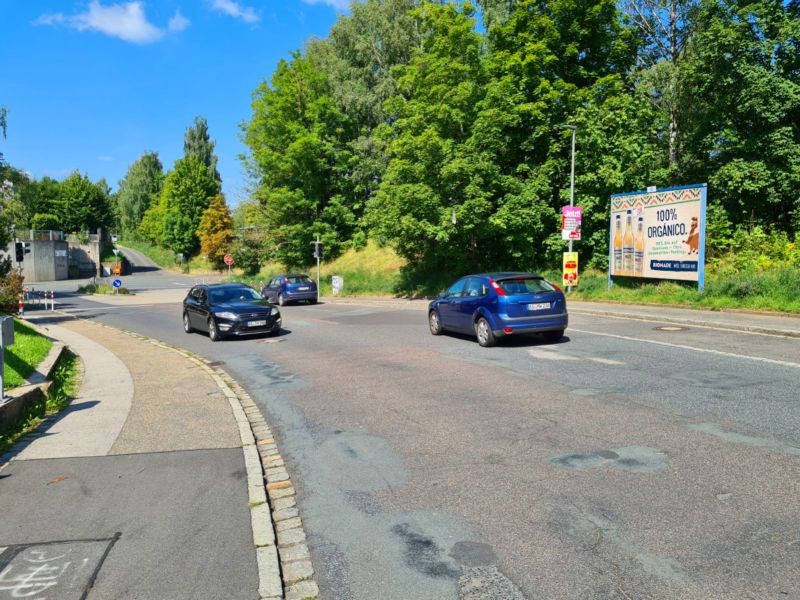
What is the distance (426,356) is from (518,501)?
296 inches

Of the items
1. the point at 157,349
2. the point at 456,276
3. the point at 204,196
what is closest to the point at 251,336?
the point at 157,349

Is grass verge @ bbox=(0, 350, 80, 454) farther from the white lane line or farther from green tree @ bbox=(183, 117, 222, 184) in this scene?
green tree @ bbox=(183, 117, 222, 184)

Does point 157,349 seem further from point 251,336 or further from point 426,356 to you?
point 426,356

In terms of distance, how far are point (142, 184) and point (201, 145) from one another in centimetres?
2632

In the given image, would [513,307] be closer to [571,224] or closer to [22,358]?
[22,358]

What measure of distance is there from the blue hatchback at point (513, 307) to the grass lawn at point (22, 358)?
27.8ft

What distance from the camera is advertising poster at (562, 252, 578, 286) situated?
24562 millimetres

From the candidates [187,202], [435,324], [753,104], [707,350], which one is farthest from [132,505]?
[187,202]

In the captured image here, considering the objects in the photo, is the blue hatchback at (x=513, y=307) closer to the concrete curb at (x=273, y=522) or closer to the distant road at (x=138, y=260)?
the concrete curb at (x=273, y=522)

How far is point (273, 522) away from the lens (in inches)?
181

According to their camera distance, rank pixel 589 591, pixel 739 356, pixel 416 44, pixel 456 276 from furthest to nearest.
Result: pixel 416 44, pixel 456 276, pixel 739 356, pixel 589 591

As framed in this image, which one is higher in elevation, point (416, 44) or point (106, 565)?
point (416, 44)

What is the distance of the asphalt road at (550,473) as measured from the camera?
3.62 meters

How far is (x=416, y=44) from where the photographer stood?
141 feet
